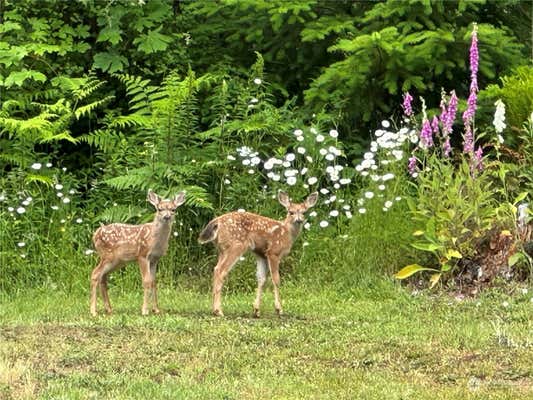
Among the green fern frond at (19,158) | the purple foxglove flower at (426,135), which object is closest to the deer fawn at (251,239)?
the purple foxglove flower at (426,135)

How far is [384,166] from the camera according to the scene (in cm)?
1274

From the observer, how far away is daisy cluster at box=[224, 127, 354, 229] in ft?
41.3

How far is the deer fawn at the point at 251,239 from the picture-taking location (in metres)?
9.86

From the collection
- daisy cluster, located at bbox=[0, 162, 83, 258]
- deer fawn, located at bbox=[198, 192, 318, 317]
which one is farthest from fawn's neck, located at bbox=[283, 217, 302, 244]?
daisy cluster, located at bbox=[0, 162, 83, 258]

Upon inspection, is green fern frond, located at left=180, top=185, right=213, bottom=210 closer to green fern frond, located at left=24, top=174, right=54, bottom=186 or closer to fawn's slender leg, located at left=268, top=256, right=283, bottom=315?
green fern frond, located at left=24, top=174, right=54, bottom=186

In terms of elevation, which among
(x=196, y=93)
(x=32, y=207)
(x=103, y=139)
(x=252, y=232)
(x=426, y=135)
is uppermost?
(x=196, y=93)

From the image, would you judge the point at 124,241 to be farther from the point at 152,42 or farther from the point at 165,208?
the point at 152,42

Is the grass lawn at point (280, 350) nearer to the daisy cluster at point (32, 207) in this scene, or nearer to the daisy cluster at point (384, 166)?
the daisy cluster at point (384, 166)

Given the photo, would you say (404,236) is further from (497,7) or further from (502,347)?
(497,7)

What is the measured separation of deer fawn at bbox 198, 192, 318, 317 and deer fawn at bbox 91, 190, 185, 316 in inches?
15.6

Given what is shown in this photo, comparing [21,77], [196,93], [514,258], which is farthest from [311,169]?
[21,77]

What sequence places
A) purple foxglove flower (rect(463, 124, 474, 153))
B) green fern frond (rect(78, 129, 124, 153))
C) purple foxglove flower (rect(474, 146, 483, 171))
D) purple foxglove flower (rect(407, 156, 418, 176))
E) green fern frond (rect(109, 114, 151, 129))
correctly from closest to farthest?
1. purple foxglove flower (rect(474, 146, 483, 171))
2. purple foxglove flower (rect(463, 124, 474, 153))
3. purple foxglove flower (rect(407, 156, 418, 176))
4. green fern frond (rect(109, 114, 151, 129))
5. green fern frond (rect(78, 129, 124, 153))

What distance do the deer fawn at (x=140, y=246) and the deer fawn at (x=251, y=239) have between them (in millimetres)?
397

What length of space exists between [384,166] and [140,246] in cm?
402
